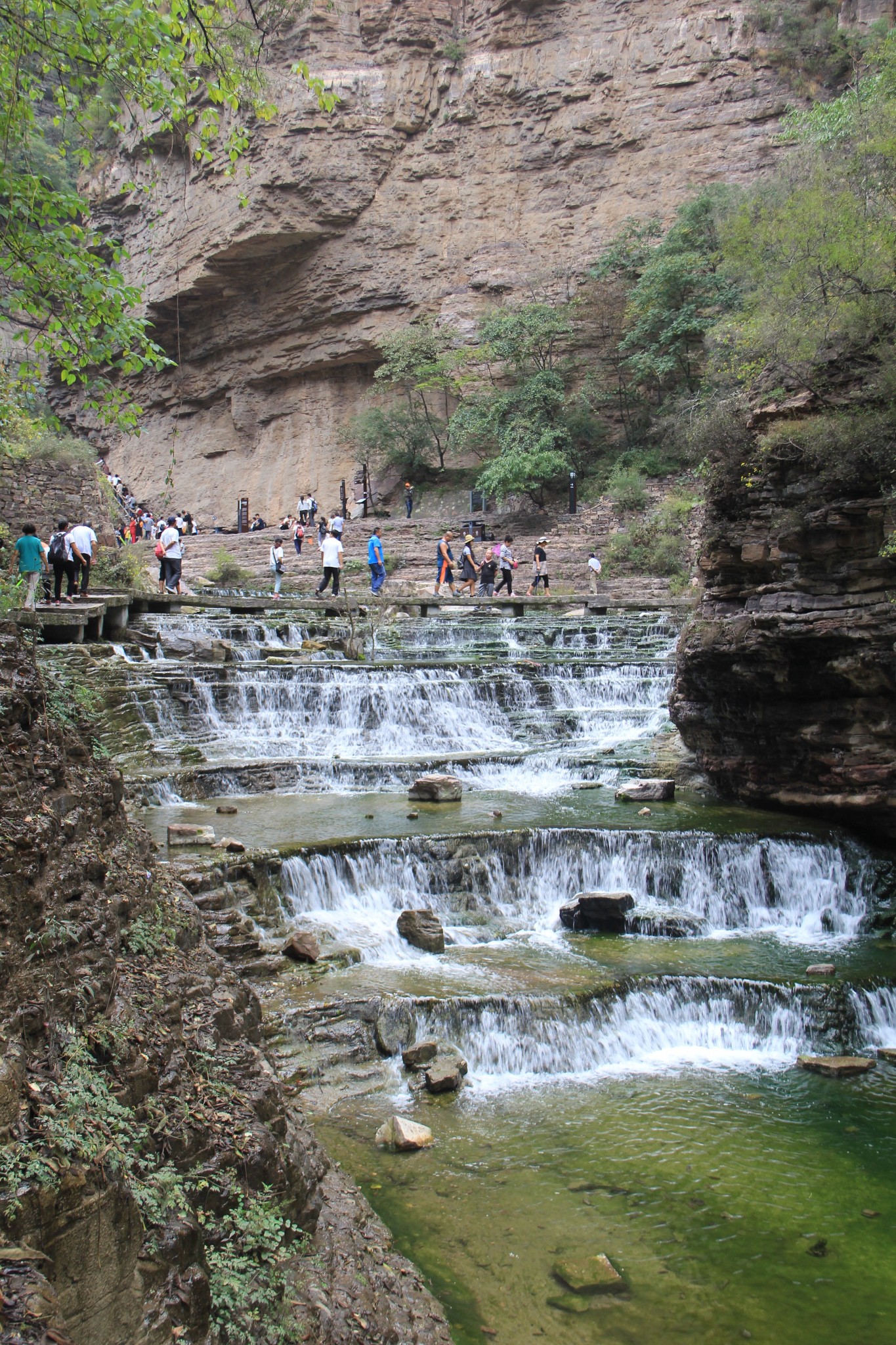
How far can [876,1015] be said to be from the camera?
5520mm

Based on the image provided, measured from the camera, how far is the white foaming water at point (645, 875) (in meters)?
7.04

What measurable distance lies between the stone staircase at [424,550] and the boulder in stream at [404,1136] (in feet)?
57.3

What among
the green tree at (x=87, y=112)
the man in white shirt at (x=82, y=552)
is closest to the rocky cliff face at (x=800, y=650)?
the green tree at (x=87, y=112)

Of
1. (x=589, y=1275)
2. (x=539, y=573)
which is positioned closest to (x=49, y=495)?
(x=539, y=573)

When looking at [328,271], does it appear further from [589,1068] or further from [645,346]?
[589,1068]

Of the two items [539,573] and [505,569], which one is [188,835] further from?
[539,573]

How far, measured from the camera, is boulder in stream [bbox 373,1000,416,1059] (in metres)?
4.88

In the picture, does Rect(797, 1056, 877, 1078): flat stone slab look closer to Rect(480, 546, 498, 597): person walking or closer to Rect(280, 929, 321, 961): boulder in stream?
Rect(280, 929, 321, 961): boulder in stream

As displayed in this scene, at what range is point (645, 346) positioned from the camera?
27.8 metres

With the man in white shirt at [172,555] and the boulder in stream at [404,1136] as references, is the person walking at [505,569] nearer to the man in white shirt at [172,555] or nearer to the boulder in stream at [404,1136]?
the man in white shirt at [172,555]

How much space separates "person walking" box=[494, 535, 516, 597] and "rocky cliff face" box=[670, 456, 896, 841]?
11552 millimetres

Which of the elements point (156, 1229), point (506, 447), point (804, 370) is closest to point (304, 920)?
point (156, 1229)

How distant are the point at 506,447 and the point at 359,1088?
2452cm

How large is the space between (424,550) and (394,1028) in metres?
21.6
